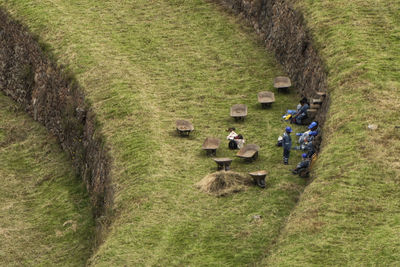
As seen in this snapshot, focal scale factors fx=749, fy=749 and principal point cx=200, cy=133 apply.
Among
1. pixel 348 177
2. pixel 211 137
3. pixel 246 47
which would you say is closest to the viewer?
pixel 348 177

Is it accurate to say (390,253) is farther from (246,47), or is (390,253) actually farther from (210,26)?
(210,26)

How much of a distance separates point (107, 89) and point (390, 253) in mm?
22839

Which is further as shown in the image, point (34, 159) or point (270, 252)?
point (34, 159)

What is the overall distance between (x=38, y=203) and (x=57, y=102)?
8460 mm

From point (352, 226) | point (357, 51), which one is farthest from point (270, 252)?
point (357, 51)

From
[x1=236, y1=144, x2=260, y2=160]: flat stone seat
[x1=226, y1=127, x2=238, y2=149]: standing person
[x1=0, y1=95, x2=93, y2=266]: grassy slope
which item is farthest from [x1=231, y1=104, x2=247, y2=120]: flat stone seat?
[x1=0, y1=95, x2=93, y2=266]: grassy slope

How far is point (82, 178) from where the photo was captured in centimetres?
4400

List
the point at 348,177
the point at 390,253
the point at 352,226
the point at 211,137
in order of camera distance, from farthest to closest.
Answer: the point at 211,137 < the point at 348,177 < the point at 352,226 < the point at 390,253

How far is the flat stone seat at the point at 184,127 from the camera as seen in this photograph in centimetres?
4062

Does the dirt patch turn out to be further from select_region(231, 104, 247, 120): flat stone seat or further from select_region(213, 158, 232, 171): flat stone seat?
select_region(231, 104, 247, 120): flat stone seat

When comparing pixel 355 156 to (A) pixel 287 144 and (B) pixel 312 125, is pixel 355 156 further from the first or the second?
(B) pixel 312 125

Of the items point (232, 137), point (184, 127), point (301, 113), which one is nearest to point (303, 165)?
point (232, 137)

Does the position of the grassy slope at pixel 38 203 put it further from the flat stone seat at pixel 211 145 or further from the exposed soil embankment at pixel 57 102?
the flat stone seat at pixel 211 145

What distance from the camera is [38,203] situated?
4238 cm
